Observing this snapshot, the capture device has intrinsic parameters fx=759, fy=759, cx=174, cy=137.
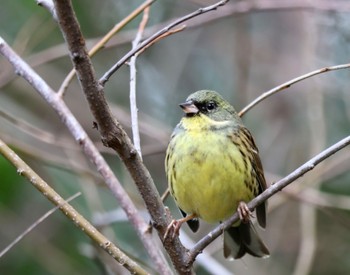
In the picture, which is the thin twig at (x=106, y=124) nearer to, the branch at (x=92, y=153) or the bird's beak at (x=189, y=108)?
the branch at (x=92, y=153)

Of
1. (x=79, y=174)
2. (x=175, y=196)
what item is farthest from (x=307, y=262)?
(x=79, y=174)

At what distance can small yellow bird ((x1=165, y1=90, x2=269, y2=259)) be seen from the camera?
3211 millimetres

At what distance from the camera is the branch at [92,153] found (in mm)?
2605

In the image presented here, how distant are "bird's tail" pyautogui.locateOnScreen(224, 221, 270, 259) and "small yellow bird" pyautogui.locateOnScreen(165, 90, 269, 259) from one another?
0.21 metres

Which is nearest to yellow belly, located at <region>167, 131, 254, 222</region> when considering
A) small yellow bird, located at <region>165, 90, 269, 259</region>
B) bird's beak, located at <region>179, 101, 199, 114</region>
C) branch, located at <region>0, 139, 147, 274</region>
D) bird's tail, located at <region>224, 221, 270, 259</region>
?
small yellow bird, located at <region>165, 90, 269, 259</region>

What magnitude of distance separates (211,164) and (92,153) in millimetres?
699

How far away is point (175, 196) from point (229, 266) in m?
1.93

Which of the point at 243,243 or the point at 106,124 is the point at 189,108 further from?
the point at 106,124

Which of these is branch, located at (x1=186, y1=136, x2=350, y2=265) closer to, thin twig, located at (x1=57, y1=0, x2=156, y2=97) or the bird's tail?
thin twig, located at (x1=57, y1=0, x2=156, y2=97)

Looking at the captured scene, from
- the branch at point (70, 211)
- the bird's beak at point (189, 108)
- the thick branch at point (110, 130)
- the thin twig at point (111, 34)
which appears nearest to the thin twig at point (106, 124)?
the thick branch at point (110, 130)

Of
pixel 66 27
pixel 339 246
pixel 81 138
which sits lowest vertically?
pixel 339 246

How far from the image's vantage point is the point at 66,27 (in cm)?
192

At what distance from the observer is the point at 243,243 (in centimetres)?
→ 366

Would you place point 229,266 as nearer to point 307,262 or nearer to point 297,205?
point 297,205
